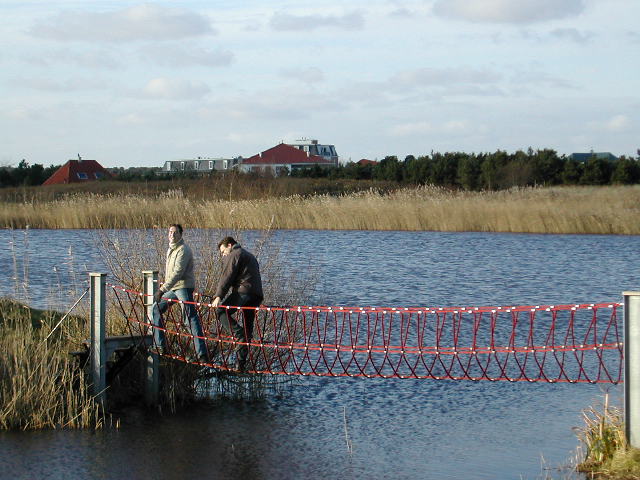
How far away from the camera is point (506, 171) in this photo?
65125 mm

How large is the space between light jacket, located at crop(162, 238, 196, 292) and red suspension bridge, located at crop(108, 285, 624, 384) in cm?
32

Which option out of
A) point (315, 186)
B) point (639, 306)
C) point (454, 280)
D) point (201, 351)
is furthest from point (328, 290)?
point (315, 186)

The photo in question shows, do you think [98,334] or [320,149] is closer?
[98,334]

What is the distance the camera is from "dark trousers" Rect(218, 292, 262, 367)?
11.6 m

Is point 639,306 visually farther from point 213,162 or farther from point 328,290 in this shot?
point 213,162

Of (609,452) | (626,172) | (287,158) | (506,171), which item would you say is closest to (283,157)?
(287,158)

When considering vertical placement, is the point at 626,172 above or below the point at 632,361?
above

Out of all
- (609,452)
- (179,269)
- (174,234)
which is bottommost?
(609,452)

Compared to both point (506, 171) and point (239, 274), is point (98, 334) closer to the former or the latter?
point (239, 274)

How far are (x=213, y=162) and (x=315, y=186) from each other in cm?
6173

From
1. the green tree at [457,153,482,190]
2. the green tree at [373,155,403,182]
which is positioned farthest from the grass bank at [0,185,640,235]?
the green tree at [373,155,403,182]

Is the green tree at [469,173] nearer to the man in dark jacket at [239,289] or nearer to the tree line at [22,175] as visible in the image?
the tree line at [22,175]

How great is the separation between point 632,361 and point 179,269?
5.42 meters

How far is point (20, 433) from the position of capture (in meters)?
10.2
